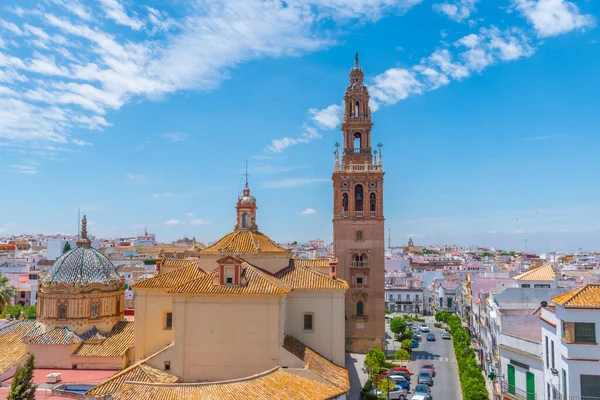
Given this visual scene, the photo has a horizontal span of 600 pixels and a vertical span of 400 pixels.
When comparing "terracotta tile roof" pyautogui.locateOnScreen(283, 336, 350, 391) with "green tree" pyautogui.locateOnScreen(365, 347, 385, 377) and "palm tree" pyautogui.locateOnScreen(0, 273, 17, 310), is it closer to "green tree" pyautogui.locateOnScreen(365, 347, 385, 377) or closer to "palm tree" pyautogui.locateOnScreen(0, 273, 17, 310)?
"green tree" pyautogui.locateOnScreen(365, 347, 385, 377)

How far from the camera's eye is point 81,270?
3116 centimetres

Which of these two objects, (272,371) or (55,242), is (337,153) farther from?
(55,242)

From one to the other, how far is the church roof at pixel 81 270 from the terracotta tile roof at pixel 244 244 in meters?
6.52

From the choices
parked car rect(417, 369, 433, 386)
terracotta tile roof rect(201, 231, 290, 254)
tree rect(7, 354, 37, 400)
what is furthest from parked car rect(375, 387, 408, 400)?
tree rect(7, 354, 37, 400)

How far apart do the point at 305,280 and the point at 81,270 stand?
13.4 m

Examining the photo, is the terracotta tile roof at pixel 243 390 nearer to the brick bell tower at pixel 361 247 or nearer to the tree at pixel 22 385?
the tree at pixel 22 385

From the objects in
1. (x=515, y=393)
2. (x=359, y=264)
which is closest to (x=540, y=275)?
(x=359, y=264)

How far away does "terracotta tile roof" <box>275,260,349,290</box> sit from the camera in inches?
1120

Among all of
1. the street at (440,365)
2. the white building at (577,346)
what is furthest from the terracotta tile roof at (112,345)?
the white building at (577,346)

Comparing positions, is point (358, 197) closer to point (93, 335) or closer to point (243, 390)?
point (93, 335)

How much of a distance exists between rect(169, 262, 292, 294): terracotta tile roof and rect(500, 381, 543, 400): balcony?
1099 cm

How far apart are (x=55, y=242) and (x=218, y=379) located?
82.9 metres

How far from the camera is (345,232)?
41.8 metres

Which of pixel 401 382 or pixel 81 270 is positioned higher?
pixel 81 270
